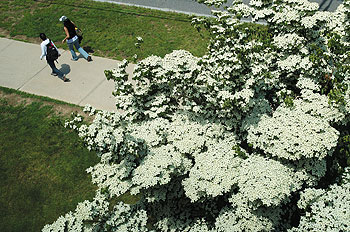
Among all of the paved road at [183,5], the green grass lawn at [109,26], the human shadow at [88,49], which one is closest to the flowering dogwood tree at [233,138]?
the green grass lawn at [109,26]

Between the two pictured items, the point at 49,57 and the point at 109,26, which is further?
the point at 109,26

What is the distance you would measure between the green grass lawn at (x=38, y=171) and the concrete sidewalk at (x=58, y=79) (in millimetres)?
878

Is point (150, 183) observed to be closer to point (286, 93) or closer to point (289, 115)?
point (289, 115)

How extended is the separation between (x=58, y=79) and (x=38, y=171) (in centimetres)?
340

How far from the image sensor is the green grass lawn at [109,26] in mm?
10430

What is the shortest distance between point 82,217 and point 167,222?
4.27ft

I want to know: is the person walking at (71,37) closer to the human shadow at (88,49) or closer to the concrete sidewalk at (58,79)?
the concrete sidewalk at (58,79)

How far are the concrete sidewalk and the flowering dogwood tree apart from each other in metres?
3.64

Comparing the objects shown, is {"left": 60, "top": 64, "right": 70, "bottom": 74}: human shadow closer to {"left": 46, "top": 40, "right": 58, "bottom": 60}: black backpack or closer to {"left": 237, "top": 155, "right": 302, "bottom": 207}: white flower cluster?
{"left": 46, "top": 40, "right": 58, "bottom": 60}: black backpack

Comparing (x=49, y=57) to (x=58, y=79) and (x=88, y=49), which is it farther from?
(x=88, y=49)

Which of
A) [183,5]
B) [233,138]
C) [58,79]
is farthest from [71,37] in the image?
[233,138]

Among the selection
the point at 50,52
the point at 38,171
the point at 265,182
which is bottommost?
the point at 38,171

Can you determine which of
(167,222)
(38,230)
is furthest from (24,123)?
(167,222)

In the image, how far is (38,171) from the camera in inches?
288
